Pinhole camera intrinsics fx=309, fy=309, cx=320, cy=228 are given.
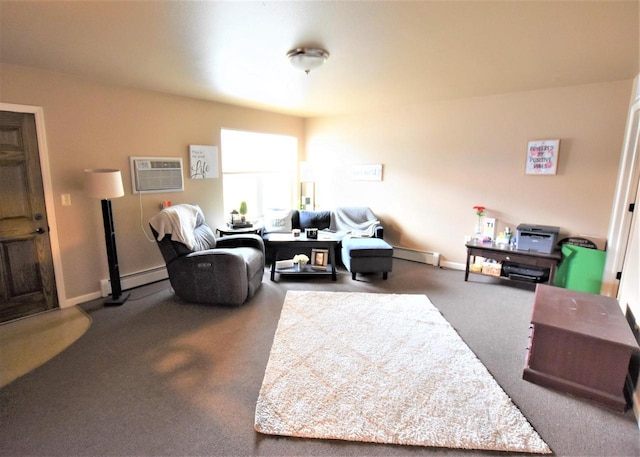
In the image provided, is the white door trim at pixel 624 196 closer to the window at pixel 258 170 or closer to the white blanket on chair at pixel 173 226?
the white blanket on chair at pixel 173 226

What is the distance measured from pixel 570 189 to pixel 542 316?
230cm

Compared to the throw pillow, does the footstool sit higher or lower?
lower

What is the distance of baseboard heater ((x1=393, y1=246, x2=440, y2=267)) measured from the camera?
474 cm

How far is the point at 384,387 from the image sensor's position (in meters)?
2.08

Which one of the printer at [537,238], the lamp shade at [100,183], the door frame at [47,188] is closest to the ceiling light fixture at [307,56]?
the lamp shade at [100,183]

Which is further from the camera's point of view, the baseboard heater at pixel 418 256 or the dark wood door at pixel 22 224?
the baseboard heater at pixel 418 256

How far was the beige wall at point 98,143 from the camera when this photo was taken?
10.0 ft

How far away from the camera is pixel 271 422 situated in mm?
1791

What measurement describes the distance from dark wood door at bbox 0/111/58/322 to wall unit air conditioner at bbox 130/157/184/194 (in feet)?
2.88

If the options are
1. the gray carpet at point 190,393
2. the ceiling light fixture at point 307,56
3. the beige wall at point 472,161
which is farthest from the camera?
the beige wall at point 472,161

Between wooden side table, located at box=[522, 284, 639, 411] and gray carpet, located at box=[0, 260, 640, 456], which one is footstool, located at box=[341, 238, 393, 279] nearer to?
gray carpet, located at box=[0, 260, 640, 456]

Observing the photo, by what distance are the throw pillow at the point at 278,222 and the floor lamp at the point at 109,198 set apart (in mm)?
2127

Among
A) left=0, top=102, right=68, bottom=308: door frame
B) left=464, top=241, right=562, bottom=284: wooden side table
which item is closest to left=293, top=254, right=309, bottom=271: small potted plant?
left=464, top=241, right=562, bottom=284: wooden side table

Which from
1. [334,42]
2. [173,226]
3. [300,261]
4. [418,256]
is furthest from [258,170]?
[334,42]
